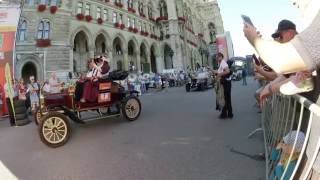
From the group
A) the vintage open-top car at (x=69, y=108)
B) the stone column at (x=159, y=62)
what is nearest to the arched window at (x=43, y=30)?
the stone column at (x=159, y=62)

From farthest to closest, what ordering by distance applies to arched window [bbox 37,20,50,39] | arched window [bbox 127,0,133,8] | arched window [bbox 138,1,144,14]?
arched window [bbox 138,1,144,14], arched window [bbox 127,0,133,8], arched window [bbox 37,20,50,39]

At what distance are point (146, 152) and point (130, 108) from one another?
13.2 feet

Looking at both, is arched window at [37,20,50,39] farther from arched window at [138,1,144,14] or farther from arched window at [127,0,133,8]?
arched window at [138,1,144,14]

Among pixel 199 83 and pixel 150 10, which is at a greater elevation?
pixel 150 10

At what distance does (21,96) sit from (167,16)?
49.9 meters

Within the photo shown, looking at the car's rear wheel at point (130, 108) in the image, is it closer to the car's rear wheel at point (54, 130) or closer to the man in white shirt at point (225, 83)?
the car's rear wheel at point (54, 130)

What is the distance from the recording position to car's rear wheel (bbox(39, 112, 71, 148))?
7.45 m

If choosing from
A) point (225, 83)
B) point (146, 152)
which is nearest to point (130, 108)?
point (225, 83)

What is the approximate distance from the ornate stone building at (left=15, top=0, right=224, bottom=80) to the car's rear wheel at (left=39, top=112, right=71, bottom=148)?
26.4m

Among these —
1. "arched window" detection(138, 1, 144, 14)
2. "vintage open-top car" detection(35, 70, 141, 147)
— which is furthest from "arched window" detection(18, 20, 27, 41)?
"vintage open-top car" detection(35, 70, 141, 147)

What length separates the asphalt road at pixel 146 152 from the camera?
487 centimetres

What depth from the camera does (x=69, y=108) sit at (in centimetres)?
856

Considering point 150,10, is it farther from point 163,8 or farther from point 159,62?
point 159,62

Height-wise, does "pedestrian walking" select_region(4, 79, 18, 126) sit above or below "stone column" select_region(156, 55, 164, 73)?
below
